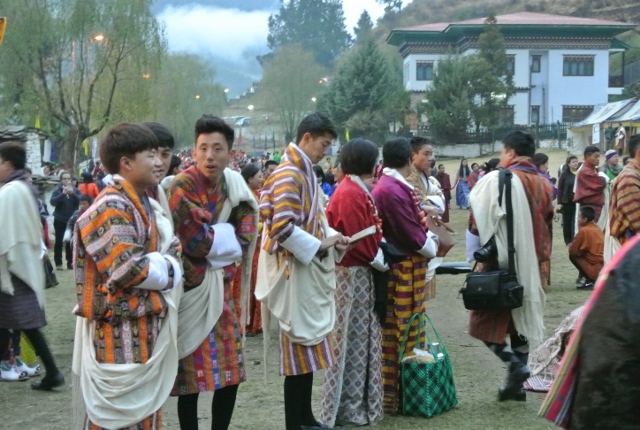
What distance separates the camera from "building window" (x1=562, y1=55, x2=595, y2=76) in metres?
59.4

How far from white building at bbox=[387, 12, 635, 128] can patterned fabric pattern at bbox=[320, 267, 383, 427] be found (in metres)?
54.5

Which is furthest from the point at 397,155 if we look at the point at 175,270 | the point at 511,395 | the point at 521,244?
the point at 175,270

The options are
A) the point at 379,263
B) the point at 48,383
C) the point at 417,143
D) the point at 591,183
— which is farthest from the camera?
the point at 591,183

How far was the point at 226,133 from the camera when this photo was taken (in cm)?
461

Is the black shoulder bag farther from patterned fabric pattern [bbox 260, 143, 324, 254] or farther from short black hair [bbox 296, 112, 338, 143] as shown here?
short black hair [bbox 296, 112, 338, 143]

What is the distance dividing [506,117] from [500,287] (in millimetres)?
49783

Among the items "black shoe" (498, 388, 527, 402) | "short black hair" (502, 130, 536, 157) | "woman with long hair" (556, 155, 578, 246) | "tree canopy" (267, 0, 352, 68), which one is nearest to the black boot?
"black shoe" (498, 388, 527, 402)

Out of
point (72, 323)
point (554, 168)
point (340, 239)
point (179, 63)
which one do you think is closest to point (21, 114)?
point (554, 168)

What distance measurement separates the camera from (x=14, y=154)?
6.52m

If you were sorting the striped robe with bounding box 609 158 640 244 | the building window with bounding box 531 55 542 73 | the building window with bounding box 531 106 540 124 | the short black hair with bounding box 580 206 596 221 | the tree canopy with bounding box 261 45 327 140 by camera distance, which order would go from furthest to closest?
the tree canopy with bounding box 261 45 327 140 < the building window with bounding box 531 55 542 73 < the building window with bounding box 531 106 540 124 < the short black hair with bounding box 580 206 596 221 < the striped robe with bounding box 609 158 640 244

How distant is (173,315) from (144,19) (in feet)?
104

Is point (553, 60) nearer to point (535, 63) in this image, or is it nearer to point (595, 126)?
point (535, 63)

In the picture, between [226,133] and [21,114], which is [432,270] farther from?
[21,114]

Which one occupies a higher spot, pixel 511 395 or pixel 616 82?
pixel 616 82
